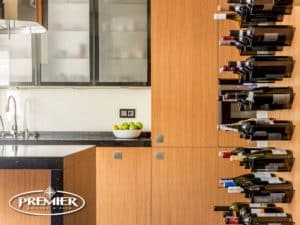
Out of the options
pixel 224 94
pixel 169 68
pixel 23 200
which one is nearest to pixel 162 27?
pixel 169 68

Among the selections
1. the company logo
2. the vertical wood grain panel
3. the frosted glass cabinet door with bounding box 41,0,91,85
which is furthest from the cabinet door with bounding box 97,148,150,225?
the company logo

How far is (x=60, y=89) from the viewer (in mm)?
4414

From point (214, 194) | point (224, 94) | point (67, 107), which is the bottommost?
point (214, 194)

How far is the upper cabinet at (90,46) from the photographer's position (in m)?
4.12

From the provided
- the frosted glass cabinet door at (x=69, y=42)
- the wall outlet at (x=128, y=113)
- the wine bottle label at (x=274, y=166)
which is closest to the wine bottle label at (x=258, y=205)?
the wine bottle label at (x=274, y=166)

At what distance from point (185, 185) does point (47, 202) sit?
163 cm

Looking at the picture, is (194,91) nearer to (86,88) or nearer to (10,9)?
(86,88)

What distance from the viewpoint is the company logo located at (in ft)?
7.48

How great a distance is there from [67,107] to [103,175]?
0.94 metres

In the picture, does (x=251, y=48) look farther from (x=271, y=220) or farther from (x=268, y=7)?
(x=271, y=220)

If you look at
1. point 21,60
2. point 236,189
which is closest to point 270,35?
point 236,189

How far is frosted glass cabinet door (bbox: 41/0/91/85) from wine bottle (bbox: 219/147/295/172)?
308cm

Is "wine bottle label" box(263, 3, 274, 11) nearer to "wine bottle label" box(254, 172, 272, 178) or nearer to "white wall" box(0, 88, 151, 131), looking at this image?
"wine bottle label" box(254, 172, 272, 178)

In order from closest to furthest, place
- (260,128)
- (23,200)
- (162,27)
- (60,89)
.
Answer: (260,128) < (23,200) < (162,27) < (60,89)
